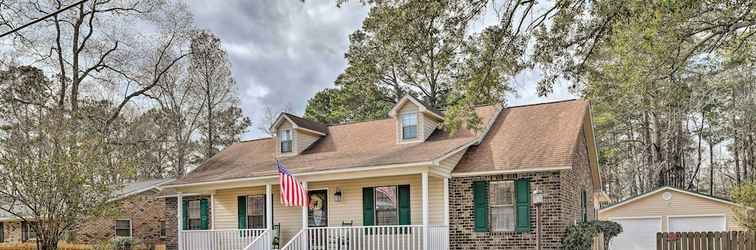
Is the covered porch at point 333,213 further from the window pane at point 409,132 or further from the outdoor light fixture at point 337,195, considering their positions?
the window pane at point 409,132

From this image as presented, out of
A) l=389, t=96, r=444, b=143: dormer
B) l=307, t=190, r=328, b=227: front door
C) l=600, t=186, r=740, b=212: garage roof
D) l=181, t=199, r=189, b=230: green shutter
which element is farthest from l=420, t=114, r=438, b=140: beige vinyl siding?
l=181, t=199, r=189, b=230: green shutter

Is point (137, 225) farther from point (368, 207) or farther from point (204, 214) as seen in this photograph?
point (368, 207)

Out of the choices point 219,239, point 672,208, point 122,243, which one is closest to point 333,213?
point 219,239

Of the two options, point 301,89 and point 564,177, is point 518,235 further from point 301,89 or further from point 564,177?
point 301,89

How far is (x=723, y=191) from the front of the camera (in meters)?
37.3

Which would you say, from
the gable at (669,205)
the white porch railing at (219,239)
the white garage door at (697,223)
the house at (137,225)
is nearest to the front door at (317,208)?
the white porch railing at (219,239)

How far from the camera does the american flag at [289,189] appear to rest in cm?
1333

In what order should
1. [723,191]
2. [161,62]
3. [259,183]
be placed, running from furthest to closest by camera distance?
[723,191] < [161,62] < [259,183]

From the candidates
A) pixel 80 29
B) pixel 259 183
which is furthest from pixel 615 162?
pixel 80 29

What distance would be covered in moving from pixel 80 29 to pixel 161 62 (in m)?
3.49

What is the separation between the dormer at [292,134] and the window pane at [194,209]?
3.11 metres

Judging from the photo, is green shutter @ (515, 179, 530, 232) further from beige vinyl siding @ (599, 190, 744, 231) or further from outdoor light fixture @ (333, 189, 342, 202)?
beige vinyl siding @ (599, 190, 744, 231)

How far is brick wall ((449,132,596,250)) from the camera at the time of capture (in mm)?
13508

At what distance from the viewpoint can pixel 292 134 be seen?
18.4 metres
